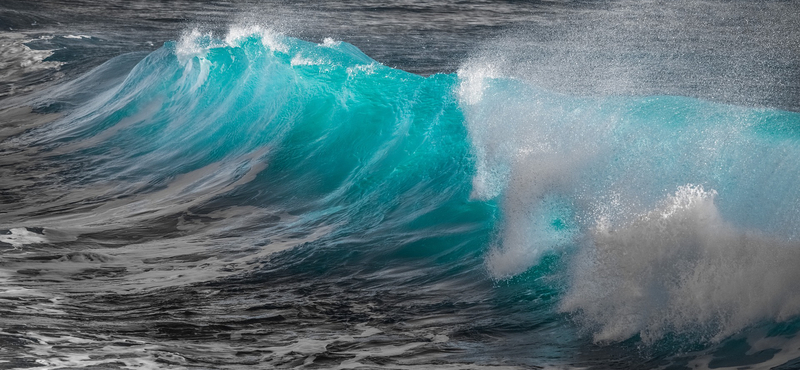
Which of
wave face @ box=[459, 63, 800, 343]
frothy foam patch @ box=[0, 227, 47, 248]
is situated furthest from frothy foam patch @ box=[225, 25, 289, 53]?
frothy foam patch @ box=[0, 227, 47, 248]

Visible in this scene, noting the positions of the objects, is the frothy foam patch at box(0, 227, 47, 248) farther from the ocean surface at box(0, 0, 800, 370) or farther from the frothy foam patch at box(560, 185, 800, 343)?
the frothy foam patch at box(560, 185, 800, 343)

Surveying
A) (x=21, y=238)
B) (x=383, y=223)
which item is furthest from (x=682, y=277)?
(x=21, y=238)

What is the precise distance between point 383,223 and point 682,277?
3.42 m

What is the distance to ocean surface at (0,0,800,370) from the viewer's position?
5.34 meters

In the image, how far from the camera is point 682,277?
5465mm

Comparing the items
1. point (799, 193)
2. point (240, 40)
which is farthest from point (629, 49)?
point (799, 193)

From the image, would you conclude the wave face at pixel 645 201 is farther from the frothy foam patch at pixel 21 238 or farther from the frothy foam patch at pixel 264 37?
the frothy foam patch at pixel 264 37

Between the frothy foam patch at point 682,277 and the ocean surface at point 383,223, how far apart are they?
0.01 meters

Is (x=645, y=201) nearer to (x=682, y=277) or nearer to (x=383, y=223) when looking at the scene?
(x=682, y=277)

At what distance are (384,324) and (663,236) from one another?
1.86 m

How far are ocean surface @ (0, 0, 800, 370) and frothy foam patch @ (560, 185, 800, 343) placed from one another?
0.01m

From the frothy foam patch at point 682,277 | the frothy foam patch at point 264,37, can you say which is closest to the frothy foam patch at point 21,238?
the frothy foam patch at point 682,277

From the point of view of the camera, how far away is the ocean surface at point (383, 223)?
5336 millimetres

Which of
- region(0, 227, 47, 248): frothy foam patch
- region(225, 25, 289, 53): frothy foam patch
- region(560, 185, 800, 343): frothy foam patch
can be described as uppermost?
region(225, 25, 289, 53): frothy foam patch
